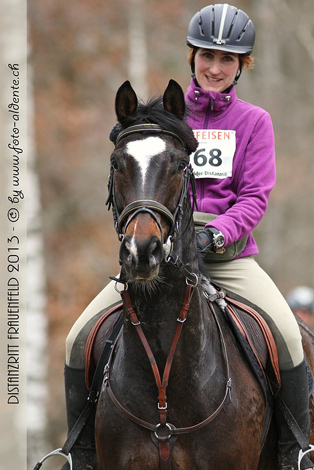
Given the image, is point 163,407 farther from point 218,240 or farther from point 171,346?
point 218,240

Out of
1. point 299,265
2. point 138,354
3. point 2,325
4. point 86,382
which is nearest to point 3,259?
point 2,325

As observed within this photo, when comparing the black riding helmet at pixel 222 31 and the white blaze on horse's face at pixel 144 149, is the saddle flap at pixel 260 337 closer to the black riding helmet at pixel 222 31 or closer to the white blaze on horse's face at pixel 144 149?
the white blaze on horse's face at pixel 144 149

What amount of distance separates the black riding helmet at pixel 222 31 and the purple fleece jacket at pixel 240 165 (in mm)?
356

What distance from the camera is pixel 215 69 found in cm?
680

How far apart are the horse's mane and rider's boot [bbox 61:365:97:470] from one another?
203cm

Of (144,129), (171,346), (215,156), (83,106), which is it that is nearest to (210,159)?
(215,156)

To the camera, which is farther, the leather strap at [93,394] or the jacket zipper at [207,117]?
the jacket zipper at [207,117]

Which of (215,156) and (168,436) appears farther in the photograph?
(215,156)

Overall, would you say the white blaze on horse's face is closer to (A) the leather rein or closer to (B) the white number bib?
(A) the leather rein

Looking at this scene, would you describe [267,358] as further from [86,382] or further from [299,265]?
[299,265]

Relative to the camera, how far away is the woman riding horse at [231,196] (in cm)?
639

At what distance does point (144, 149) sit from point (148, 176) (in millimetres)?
197

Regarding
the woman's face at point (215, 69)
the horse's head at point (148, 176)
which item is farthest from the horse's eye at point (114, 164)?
the woman's face at point (215, 69)

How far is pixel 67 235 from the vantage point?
66.9 feet
